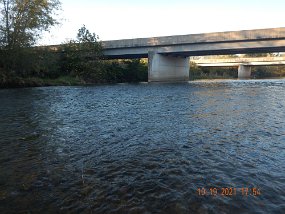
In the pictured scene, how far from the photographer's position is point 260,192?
4.73 metres

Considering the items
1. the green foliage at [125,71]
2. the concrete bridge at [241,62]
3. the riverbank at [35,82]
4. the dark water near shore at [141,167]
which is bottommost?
the dark water near shore at [141,167]

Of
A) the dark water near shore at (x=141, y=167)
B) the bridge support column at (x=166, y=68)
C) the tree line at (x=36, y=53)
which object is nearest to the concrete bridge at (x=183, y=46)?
the bridge support column at (x=166, y=68)

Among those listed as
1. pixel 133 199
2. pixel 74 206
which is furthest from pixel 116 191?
pixel 74 206

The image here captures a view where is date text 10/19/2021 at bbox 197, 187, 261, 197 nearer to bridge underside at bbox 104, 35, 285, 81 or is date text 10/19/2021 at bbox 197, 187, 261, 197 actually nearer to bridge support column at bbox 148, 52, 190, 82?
bridge underside at bbox 104, 35, 285, 81

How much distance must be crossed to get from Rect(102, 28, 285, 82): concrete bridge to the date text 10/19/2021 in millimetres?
50316

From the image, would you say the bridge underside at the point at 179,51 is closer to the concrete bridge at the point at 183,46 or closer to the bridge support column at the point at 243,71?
the concrete bridge at the point at 183,46

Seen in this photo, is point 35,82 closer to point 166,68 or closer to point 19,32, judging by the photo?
point 19,32

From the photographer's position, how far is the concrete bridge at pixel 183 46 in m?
48.5

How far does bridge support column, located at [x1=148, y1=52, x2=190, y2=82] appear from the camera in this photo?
202 feet

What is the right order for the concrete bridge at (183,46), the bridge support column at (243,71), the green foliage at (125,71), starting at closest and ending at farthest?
the concrete bridge at (183,46) < the green foliage at (125,71) < the bridge support column at (243,71)

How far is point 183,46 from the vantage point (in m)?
57.3

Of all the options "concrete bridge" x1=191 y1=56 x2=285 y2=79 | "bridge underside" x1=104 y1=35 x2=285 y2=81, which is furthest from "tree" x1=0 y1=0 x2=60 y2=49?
"concrete bridge" x1=191 y1=56 x2=285 y2=79

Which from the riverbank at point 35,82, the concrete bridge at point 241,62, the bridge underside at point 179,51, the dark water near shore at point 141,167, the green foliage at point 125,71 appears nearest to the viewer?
the dark water near shore at point 141,167

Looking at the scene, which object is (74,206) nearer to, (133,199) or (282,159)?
(133,199)
